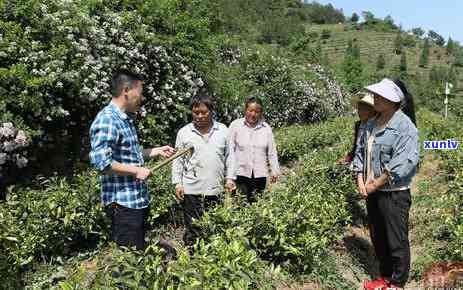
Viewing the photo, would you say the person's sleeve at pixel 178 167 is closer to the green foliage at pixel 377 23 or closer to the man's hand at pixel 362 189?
the man's hand at pixel 362 189

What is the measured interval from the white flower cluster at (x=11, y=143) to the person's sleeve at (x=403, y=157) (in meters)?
4.11

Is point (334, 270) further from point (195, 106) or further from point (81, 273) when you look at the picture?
point (81, 273)

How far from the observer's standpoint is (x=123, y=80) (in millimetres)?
3105

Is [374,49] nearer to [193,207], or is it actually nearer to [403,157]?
[403,157]

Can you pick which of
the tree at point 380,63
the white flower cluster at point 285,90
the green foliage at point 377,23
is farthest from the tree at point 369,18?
the white flower cluster at point 285,90

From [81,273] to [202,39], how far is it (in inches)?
311

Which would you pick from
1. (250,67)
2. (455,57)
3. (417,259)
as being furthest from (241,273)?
(455,57)

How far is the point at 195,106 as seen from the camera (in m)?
3.99

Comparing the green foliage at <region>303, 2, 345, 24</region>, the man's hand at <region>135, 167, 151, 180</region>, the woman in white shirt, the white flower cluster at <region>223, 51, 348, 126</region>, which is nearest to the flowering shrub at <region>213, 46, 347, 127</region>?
the white flower cluster at <region>223, 51, 348, 126</region>

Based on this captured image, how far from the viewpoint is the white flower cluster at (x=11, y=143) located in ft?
17.6

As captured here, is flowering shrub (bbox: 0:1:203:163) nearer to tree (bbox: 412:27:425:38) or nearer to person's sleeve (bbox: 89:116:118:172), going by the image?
person's sleeve (bbox: 89:116:118:172)

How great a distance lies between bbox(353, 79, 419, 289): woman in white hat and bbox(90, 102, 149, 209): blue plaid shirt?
6.33ft

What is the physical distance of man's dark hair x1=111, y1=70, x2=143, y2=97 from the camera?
3.09m

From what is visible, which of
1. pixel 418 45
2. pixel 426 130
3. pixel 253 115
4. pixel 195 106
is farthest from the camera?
pixel 418 45
